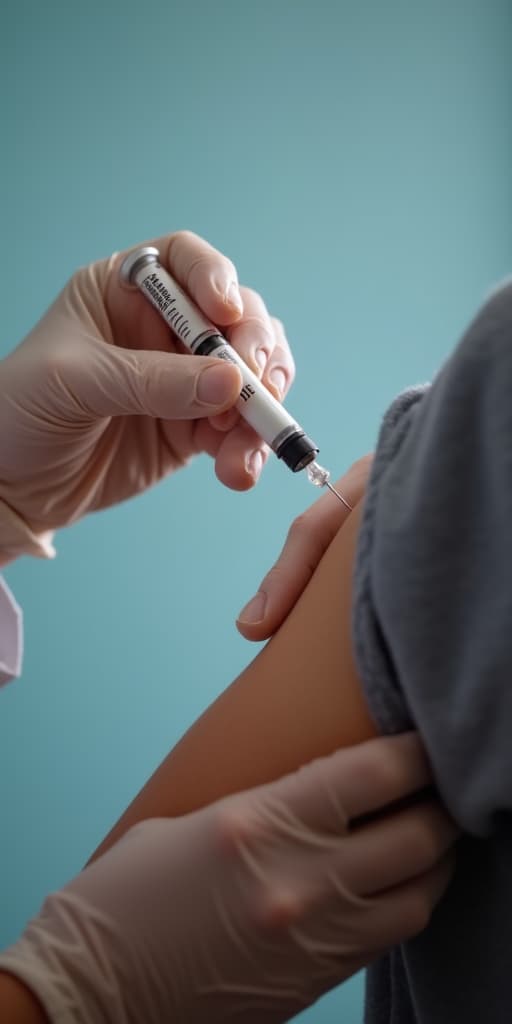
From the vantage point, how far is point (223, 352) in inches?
38.5

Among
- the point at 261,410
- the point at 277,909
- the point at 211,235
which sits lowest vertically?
the point at 277,909

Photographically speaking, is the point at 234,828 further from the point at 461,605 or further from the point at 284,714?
the point at 461,605

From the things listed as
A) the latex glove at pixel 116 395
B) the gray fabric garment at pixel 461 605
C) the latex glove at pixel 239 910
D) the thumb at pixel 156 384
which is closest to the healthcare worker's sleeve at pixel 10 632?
the latex glove at pixel 116 395

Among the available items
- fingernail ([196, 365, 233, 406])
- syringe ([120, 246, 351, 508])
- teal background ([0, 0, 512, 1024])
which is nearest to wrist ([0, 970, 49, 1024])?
syringe ([120, 246, 351, 508])

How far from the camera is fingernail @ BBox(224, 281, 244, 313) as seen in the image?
1021 millimetres

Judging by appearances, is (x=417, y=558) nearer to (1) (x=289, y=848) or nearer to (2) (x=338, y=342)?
(1) (x=289, y=848)

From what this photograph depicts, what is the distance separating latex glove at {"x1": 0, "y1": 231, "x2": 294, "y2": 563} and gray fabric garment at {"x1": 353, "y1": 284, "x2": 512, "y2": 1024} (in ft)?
1.47

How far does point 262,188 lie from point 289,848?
1.71 meters

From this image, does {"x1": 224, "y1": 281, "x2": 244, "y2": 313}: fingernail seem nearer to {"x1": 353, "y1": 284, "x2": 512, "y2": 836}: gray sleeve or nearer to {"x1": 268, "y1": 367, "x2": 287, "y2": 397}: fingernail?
{"x1": 268, "y1": 367, "x2": 287, "y2": 397}: fingernail

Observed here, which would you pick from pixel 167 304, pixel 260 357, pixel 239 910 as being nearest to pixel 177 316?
pixel 167 304

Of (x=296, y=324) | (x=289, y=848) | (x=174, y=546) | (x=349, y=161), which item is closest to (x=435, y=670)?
(x=289, y=848)

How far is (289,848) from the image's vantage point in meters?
0.59

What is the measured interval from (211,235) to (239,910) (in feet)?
5.42

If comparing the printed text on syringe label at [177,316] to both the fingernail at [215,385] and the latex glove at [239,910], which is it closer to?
the fingernail at [215,385]
